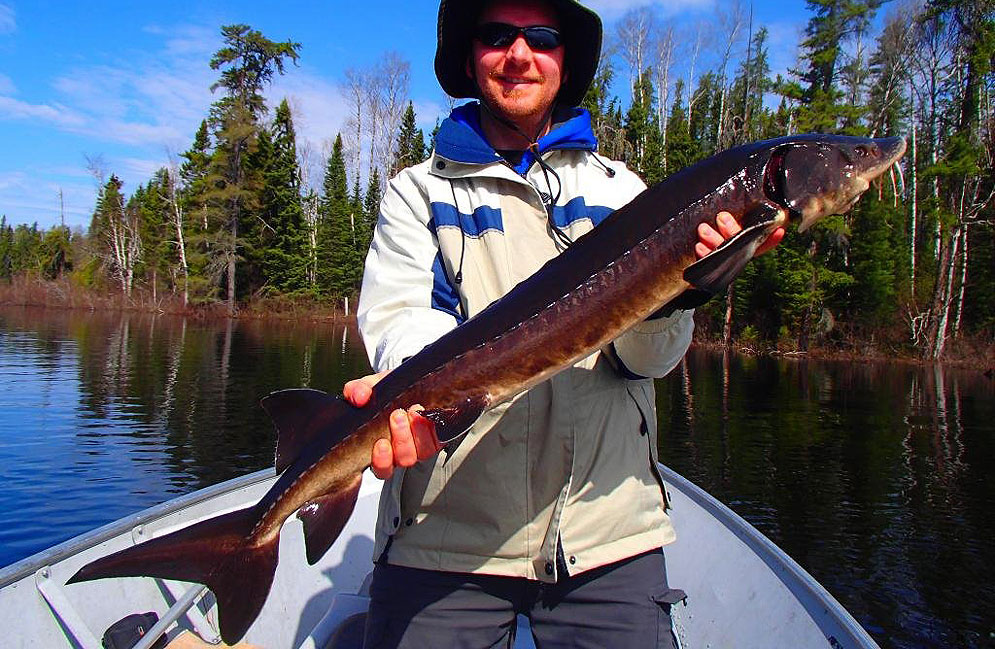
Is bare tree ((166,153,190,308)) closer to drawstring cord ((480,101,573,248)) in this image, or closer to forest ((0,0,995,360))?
forest ((0,0,995,360))

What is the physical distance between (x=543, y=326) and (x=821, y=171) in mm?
1232

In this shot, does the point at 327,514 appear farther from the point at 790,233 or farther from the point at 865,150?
the point at 790,233

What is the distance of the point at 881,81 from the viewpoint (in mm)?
43625

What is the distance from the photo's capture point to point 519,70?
302 centimetres

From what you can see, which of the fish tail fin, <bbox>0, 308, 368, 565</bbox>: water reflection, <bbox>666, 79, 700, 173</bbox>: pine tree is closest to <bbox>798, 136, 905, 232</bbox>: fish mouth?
the fish tail fin

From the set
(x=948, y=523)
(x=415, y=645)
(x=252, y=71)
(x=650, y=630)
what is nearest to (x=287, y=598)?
(x=415, y=645)

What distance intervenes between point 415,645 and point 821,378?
30.4m

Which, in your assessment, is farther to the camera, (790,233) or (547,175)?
(790,233)

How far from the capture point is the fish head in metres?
2.60

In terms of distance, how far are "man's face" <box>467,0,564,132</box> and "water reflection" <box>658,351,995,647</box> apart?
25.7 feet

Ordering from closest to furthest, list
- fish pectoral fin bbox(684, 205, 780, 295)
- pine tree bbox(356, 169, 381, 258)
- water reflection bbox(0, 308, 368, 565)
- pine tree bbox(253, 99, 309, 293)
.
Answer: fish pectoral fin bbox(684, 205, 780, 295), water reflection bbox(0, 308, 368, 565), pine tree bbox(253, 99, 309, 293), pine tree bbox(356, 169, 381, 258)

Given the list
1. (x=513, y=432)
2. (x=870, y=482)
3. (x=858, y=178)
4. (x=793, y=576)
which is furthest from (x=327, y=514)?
(x=870, y=482)

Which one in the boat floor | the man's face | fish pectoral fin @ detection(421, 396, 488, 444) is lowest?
the boat floor

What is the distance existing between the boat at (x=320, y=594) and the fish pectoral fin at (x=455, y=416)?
239 centimetres
